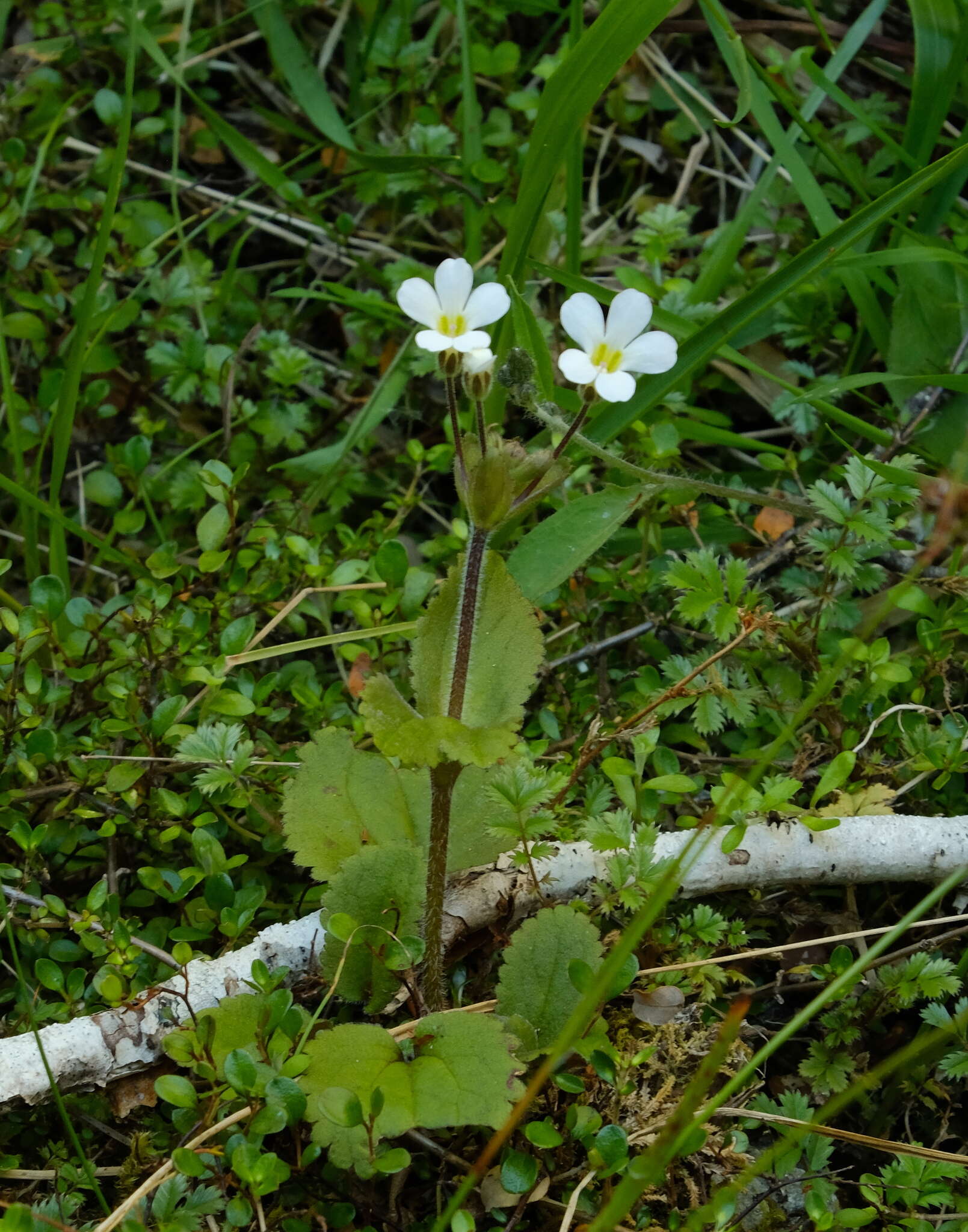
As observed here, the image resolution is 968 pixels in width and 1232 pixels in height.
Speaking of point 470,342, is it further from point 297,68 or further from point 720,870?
point 297,68

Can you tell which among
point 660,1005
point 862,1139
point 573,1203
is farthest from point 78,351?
point 862,1139

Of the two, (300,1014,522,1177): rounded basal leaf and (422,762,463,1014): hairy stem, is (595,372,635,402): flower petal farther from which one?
(300,1014,522,1177): rounded basal leaf

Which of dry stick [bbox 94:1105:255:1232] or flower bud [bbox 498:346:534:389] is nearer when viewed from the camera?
dry stick [bbox 94:1105:255:1232]

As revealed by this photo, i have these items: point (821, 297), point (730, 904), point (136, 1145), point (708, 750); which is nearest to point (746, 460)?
point (821, 297)

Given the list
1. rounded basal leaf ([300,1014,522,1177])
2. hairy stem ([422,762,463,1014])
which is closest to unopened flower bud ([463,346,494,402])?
hairy stem ([422,762,463,1014])

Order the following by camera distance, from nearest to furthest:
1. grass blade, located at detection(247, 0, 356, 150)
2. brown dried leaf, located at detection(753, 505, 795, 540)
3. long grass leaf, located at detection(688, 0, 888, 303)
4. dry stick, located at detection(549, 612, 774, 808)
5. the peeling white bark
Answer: the peeling white bark < dry stick, located at detection(549, 612, 774, 808) < brown dried leaf, located at detection(753, 505, 795, 540) < long grass leaf, located at detection(688, 0, 888, 303) < grass blade, located at detection(247, 0, 356, 150)
